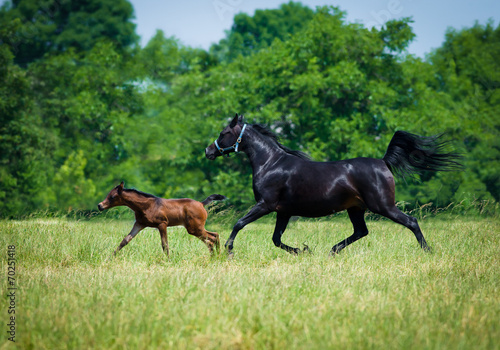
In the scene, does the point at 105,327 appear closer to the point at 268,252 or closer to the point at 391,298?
the point at 391,298

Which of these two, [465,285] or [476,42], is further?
[476,42]

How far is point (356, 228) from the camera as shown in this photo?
8344 millimetres

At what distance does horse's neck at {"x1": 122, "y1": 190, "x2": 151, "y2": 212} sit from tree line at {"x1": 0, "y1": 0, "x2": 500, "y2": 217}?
8.05m

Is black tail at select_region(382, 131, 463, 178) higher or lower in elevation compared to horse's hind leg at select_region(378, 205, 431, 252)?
higher

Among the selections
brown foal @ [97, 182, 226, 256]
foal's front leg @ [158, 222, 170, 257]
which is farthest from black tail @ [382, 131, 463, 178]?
foal's front leg @ [158, 222, 170, 257]

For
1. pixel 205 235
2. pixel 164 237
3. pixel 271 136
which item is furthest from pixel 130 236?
pixel 271 136

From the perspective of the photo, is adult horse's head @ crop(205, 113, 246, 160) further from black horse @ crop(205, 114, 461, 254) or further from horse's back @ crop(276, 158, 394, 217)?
horse's back @ crop(276, 158, 394, 217)

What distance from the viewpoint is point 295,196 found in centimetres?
795

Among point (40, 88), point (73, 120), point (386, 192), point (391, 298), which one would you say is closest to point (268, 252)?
point (386, 192)

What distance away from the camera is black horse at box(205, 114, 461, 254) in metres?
7.86

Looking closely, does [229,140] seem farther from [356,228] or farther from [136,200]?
[356,228]

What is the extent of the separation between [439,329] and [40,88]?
102 ft

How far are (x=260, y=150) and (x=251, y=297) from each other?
3983mm

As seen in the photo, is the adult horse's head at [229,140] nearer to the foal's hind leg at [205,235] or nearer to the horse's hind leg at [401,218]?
the foal's hind leg at [205,235]
